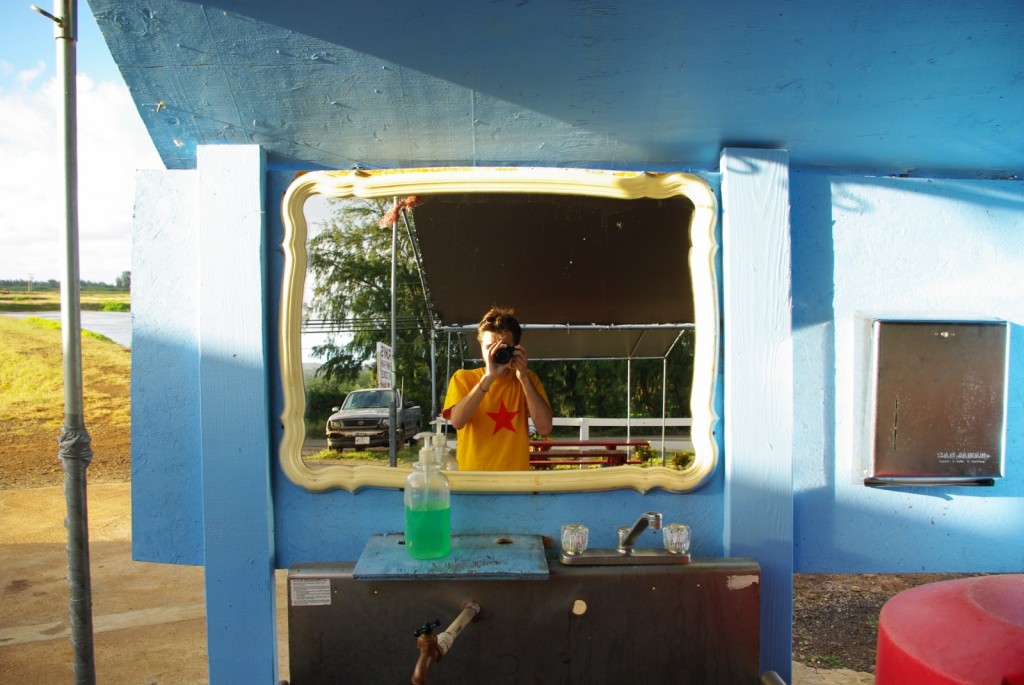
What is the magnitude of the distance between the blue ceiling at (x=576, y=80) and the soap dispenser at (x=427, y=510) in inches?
39.9

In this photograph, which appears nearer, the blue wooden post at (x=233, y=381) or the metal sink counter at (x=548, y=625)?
the metal sink counter at (x=548, y=625)

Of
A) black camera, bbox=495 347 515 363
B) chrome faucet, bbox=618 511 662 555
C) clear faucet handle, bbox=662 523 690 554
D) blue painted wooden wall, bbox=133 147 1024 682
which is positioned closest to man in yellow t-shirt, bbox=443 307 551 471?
black camera, bbox=495 347 515 363

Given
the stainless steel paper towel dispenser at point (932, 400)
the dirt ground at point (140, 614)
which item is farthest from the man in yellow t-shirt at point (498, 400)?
the dirt ground at point (140, 614)

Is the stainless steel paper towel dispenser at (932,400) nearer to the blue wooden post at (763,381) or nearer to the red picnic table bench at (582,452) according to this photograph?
the blue wooden post at (763,381)

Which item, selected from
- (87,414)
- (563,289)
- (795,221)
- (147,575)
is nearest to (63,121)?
(563,289)

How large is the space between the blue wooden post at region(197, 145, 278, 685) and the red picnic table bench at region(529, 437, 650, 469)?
887 millimetres

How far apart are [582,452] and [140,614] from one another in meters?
4.39

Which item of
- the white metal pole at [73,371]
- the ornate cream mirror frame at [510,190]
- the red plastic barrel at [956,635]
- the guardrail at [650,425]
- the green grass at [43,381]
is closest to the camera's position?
the red plastic barrel at [956,635]

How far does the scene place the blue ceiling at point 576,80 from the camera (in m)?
1.58

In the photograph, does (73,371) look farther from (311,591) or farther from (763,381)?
(763,381)

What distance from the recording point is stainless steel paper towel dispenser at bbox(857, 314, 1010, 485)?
2.24 m

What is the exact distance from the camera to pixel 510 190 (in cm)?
223

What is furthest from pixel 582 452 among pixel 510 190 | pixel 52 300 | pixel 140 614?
pixel 52 300

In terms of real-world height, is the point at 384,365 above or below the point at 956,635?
above
